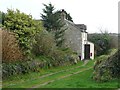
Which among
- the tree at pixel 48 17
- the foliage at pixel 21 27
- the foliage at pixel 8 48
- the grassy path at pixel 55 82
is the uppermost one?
the tree at pixel 48 17

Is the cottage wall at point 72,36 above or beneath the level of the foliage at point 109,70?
above

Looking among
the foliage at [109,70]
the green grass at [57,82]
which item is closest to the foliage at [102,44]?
the green grass at [57,82]

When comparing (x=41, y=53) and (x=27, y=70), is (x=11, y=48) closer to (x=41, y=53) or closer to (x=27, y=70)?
(x=27, y=70)

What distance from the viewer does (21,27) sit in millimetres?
27500

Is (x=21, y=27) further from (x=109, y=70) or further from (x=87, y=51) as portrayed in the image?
(x=87, y=51)

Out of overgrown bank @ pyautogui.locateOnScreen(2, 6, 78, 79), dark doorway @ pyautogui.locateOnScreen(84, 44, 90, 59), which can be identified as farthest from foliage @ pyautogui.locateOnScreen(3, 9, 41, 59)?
dark doorway @ pyautogui.locateOnScreen(84, 44, 90, 59)

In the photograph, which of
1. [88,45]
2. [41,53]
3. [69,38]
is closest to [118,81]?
[41,53]

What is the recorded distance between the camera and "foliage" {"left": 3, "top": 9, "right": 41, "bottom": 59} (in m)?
27.2

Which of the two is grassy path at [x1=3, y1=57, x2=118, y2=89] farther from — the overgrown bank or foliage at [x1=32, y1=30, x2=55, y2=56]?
foliage at [x1=32, y1=30, x2=55, y2=56]

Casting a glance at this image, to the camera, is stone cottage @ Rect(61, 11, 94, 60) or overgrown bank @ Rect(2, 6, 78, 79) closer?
overgrown bank @ Rect(2, 6, 78, 79)

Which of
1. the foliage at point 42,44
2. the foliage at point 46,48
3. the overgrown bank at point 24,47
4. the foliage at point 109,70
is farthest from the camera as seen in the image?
the foliage at point 46,48

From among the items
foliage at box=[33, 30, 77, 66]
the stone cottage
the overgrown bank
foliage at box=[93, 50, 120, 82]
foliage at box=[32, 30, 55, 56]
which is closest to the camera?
foliage at box=[93, 50, 120, 82]

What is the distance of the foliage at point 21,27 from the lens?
2717 centimetres

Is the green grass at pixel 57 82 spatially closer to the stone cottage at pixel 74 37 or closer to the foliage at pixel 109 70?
the foliage at pixel 109 70
